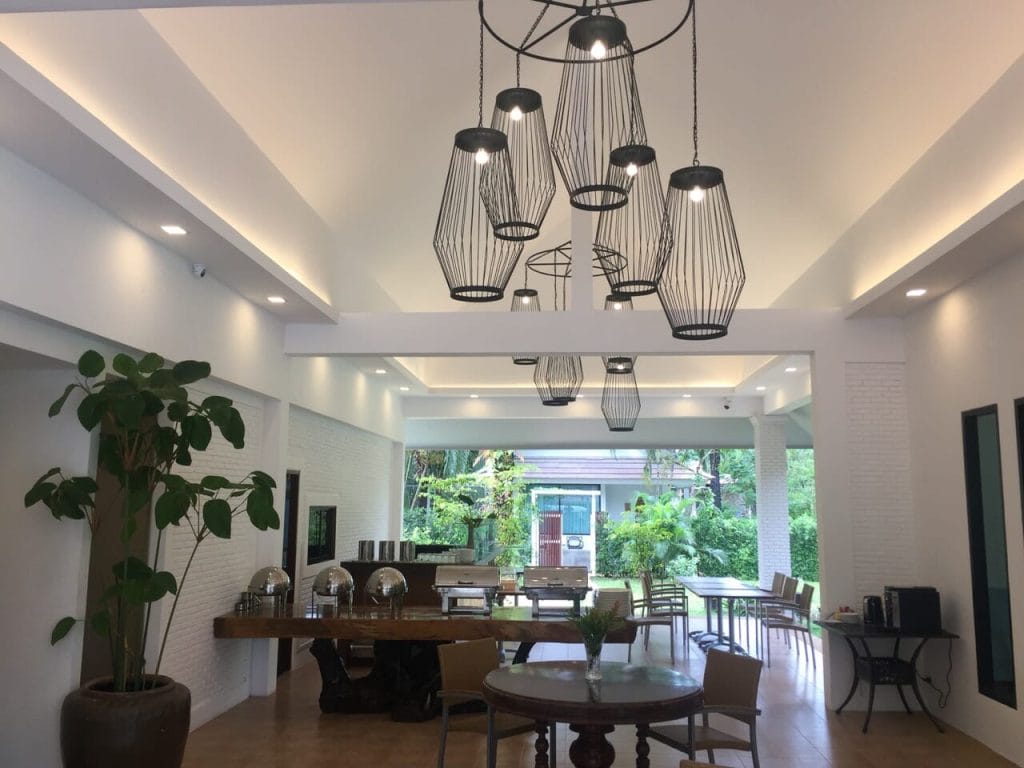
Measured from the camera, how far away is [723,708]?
4.23 metres

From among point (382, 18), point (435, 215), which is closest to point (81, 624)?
point (382, 18)

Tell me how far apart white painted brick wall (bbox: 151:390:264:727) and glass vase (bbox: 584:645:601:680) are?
10.0 feet

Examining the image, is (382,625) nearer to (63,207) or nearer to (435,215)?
(63,207)

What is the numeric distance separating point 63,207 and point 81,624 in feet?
7.52

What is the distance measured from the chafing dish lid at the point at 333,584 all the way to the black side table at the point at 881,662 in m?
3.81

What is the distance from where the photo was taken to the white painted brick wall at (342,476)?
28.2ft

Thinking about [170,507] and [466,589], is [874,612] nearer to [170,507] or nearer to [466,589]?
Result: [466,589]

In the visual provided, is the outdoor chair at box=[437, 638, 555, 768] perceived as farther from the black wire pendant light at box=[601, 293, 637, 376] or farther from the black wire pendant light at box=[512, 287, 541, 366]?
the black wire pendant light at box=[601, 293, 637, 376]

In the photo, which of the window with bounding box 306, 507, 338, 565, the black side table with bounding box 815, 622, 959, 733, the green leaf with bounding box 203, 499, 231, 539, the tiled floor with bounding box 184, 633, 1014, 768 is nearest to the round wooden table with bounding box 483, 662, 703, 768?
the tiled floor with bounding box 184, 633, 1014, 768

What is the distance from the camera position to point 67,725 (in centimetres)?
425

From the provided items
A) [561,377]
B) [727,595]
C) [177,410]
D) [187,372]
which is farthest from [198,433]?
[727,595]

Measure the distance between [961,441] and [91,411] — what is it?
5699mm

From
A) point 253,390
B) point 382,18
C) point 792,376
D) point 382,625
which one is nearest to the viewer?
point 382,18

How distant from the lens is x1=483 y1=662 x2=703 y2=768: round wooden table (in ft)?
12.6
